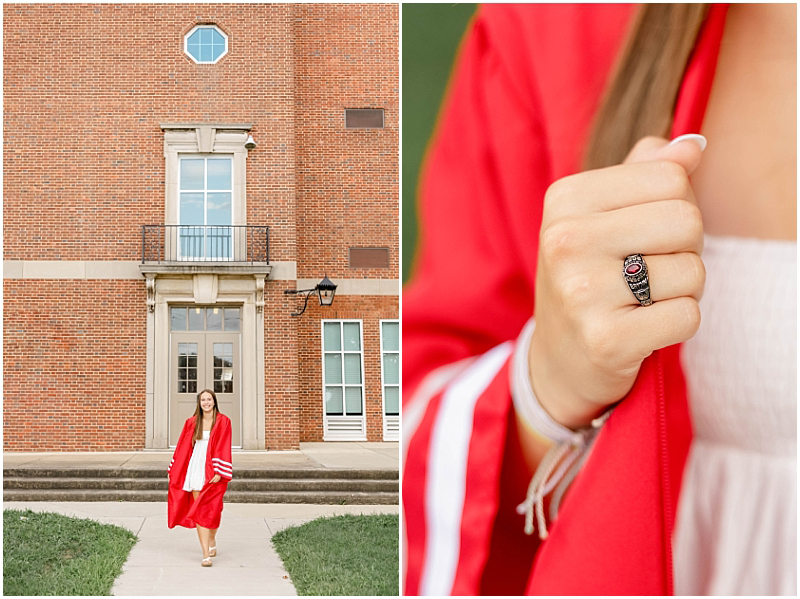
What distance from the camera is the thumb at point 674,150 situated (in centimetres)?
289

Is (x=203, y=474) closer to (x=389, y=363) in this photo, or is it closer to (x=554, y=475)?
(x=554, y=475)

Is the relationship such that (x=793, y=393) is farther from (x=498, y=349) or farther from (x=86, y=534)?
(x=86, y=534)

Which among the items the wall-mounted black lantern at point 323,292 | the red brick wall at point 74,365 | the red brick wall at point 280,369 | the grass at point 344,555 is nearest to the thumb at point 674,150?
the grass at point 344,555

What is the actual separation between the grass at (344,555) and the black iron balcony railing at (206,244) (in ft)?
19.2

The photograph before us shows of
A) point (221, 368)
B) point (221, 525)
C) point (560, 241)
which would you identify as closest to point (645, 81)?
point (560, 241)

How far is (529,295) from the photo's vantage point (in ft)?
9.90

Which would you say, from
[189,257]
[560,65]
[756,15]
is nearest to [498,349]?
[560,65]

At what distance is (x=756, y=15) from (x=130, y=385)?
11202mm

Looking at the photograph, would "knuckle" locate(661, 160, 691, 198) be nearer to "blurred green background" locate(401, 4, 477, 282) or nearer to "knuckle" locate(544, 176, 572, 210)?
"knuckle" locate(544, 176, 572, 210)

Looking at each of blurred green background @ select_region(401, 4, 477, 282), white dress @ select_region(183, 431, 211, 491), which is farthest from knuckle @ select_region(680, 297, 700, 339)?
white dress @ select_region(183, 431, 211, 491)

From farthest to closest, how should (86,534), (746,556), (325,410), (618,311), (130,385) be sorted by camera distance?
(325,410)
(130,385)
(86,534)
(746,556)
(618,311)

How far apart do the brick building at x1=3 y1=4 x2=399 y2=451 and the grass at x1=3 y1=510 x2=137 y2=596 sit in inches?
188

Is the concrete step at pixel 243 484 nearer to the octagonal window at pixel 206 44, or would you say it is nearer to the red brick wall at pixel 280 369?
the red brick wall at pixel 280 369

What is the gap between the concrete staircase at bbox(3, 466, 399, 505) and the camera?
909 cm
